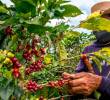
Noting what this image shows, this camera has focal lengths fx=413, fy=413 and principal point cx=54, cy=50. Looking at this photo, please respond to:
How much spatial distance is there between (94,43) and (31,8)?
4.67ft

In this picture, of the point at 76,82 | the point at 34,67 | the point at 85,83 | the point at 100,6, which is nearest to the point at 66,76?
the point at 76,82

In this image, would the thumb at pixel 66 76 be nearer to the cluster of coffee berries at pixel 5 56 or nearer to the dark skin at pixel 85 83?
the dark skin at pixel 85 83

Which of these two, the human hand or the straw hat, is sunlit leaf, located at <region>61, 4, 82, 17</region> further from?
the straw hat

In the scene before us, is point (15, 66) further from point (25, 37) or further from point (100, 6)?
point (100, 6)

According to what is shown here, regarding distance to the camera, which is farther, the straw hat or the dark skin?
the straw hat

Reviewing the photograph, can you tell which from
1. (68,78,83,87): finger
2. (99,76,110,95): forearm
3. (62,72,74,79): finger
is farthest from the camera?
(99,76,110,95): forearm

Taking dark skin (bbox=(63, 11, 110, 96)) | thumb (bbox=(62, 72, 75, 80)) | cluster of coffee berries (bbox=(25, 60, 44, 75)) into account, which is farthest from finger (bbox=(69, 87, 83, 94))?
cluster of coffee berries (bbox=(25, 60, 44, 75))

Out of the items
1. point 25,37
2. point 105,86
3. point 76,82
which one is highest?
point 25,37

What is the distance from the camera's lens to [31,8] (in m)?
1.42

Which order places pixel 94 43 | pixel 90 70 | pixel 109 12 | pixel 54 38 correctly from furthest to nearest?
1. pixel 94 43
2. pixel 109 12
3. pixel 90 70
4. pixel 54 38

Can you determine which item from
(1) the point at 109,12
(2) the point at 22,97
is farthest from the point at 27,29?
(1) the point at 109,12

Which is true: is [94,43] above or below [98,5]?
below

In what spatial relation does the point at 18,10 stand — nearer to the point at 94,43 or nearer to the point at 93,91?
the point at 93,91

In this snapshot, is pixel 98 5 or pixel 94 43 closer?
pixel 98 5
